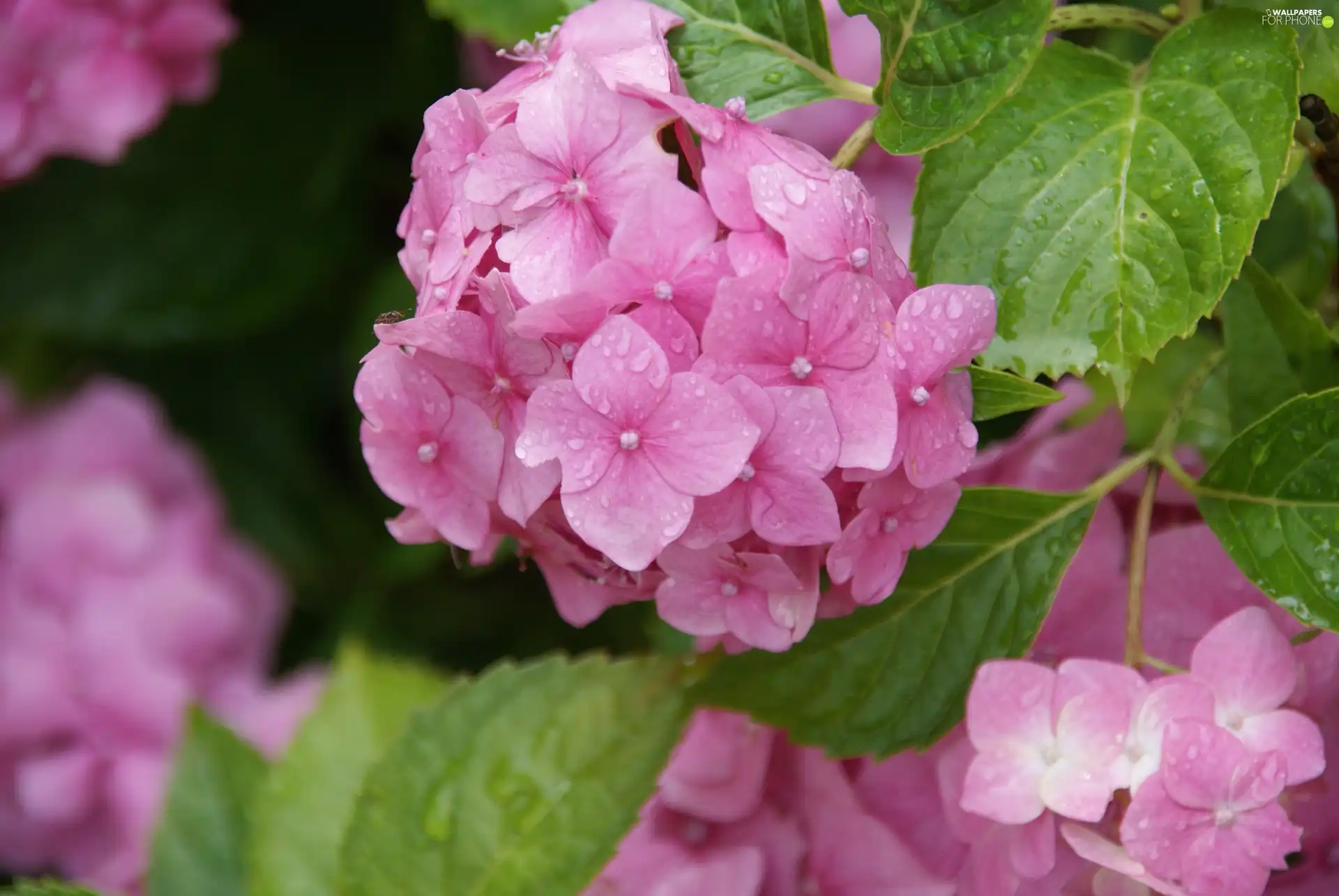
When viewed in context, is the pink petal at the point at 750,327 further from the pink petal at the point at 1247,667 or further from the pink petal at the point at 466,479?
the pink petal at the point at 1247,667

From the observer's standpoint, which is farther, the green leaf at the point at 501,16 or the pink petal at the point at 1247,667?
the green leaf at the point at 501,16

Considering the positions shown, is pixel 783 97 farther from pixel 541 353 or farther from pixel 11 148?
pixel 11 148

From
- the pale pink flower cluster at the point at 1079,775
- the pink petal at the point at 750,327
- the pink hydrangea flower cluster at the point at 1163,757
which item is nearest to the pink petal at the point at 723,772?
the pale pink flower cluster at the point at 1079,775

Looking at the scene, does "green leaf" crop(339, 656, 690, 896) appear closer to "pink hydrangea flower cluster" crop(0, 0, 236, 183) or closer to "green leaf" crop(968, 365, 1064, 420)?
"green leaf" crop(968, 365, 1064, 420)

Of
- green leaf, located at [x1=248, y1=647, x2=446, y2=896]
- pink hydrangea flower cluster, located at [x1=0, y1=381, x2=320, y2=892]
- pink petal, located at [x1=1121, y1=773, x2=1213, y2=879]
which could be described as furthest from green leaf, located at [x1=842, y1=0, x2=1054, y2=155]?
pink hydrangea flower cluster, located at [x1=0, y1=381, x2=320, y2=892]

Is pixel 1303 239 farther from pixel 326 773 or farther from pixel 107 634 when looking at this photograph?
pixel 107 634
